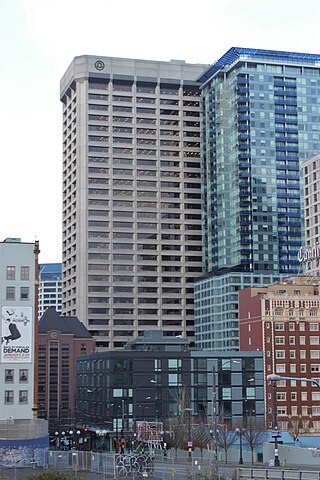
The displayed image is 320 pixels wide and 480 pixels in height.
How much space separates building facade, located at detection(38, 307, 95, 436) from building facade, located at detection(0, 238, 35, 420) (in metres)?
90.0

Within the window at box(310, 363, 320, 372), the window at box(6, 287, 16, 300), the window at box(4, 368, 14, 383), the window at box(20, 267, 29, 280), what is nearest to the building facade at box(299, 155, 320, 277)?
the window at box(310, 363, 320, 372)

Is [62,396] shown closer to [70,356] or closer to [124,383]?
[70,356]

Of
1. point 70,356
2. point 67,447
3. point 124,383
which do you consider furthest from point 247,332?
point 70,356

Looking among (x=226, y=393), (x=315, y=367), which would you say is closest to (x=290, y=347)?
(x=315, y=367)

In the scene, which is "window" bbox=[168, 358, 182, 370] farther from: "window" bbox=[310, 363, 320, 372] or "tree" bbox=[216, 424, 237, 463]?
"window" bbox=[310, 363, 320, 372]

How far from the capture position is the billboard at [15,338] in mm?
98688

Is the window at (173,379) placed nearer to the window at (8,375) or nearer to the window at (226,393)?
the window at (226,393)

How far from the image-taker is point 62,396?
191625 mm

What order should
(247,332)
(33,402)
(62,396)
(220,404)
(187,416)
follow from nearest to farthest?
(33,402), (187,416), (220,404), (247,332), (62,396)

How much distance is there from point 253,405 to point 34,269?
2286 inches

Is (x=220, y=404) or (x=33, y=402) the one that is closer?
(x=33, y=402)

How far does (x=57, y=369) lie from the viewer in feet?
636

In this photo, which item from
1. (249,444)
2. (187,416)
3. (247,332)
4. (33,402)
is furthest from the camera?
(247,332)

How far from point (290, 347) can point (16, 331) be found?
64740mm
